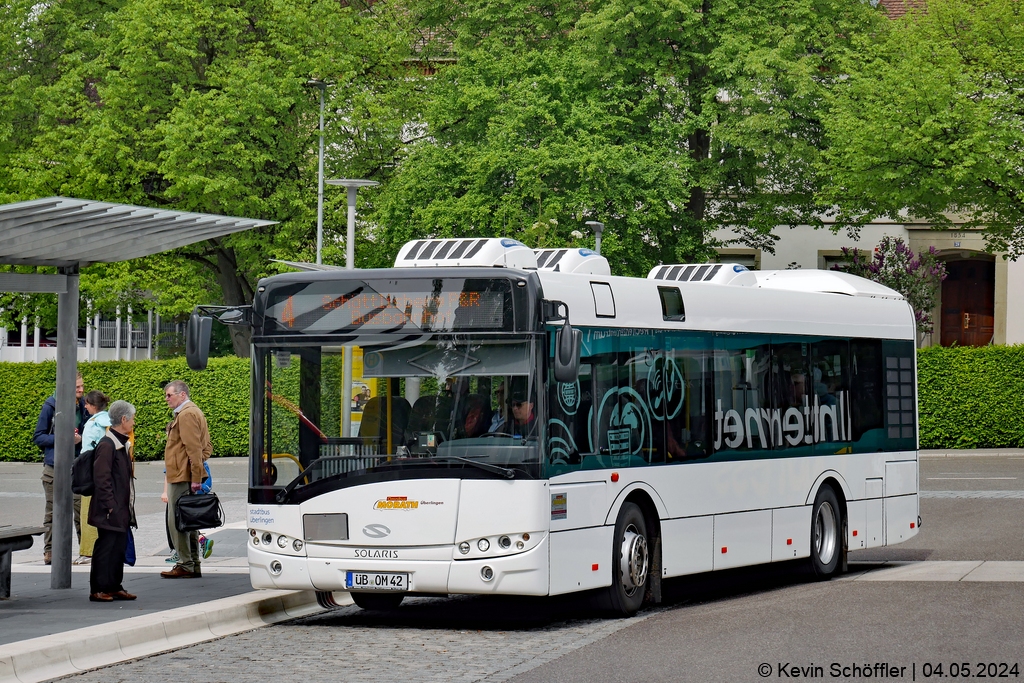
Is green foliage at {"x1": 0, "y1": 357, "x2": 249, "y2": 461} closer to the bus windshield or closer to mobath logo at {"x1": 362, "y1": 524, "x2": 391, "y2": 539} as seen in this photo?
the bus windshield

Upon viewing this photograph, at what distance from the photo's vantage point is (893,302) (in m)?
17.2

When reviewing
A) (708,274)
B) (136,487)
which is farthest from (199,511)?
(136,487)

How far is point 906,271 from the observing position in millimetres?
43469

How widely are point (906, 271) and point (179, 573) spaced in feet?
108

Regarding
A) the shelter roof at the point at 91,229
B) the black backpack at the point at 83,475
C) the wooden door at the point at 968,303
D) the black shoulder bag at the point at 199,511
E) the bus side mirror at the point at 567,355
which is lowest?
the black shoulder bag at the point at 199,511

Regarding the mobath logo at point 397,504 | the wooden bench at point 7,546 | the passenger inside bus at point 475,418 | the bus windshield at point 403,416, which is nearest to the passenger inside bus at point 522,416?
the bus windshield at point 403,416

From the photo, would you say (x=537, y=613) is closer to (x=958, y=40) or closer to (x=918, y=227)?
(x=958, y=40)

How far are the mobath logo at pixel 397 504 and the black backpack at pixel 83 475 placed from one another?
246 cm

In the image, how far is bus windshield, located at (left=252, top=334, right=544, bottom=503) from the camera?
37.4 ft

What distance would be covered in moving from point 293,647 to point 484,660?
1490 millimetres

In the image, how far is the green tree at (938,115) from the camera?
120ft

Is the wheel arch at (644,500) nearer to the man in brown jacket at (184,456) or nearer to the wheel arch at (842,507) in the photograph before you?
the wheel arch at (842,507)

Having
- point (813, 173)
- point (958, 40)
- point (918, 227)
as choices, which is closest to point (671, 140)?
point (813, 173)

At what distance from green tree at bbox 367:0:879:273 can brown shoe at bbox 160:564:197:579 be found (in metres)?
23.2
